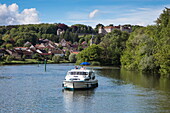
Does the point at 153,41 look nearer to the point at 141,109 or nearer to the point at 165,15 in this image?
the point at 165,15

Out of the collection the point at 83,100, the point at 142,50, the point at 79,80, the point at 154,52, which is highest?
the point at 142,50

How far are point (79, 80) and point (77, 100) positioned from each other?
705 cm

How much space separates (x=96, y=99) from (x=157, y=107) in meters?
7.24

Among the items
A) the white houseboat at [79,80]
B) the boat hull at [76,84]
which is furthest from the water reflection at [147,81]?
the boat hull at [76,84]

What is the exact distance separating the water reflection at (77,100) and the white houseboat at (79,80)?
0.88m

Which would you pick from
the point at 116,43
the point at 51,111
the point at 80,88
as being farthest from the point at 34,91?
the point at 116,43

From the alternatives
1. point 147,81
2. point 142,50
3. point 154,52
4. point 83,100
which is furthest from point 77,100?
point 142,50

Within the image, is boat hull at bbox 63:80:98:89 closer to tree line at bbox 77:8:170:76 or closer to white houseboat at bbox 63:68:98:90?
white houseboat at bbox 63:68:98:90

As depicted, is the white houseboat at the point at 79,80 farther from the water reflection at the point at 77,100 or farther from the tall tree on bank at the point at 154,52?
the tall tree on bank at the point at 154,52

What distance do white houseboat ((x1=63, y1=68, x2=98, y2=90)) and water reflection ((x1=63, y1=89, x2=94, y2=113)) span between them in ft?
2.88

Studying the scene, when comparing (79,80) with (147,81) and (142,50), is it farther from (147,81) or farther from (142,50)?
(142,50)

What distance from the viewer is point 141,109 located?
30969mm

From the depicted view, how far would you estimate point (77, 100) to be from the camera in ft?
115

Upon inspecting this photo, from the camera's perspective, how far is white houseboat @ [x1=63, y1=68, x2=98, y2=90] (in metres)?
41.5
